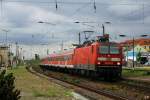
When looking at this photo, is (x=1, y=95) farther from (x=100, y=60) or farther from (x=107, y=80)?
(x=107, y=80)

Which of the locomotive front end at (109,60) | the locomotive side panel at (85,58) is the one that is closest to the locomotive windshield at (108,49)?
the locomotive front end at (109,60)

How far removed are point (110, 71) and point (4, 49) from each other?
7768cm

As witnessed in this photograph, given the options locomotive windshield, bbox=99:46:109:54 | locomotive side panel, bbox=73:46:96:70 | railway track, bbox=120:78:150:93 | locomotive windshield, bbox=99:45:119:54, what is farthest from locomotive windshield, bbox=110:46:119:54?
railway track, bbox=120:78:150:93

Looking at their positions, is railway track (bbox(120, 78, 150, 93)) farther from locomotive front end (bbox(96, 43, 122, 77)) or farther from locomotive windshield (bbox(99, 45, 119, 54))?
locomotive windshield (bbox(99, 45, 119, 54))

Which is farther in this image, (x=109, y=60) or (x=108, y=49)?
(x=108, y=49)

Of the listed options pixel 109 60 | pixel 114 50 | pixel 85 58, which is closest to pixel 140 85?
pixel 109 60

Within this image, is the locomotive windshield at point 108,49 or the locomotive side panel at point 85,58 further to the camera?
the locomotive side panel at point 85,58

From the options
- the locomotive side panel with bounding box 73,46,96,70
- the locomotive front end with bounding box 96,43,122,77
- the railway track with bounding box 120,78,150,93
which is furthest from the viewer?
the locomotive side panel with bounding box 73,46,96,70

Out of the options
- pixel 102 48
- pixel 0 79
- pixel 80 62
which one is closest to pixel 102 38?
pixel 102 48

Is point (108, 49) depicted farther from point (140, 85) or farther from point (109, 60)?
point (140, 85)

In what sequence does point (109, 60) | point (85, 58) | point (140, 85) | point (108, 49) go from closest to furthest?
point (140, 85) < point (109, 60) < point (108, 49) < point (85, 58)

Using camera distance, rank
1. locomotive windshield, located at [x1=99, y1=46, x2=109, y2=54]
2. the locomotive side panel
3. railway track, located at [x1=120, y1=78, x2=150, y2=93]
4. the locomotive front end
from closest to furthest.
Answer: railway track, located at [x1=120, y1=78, x2=150, y2=93], the locomotive front end, locomotive windshield, located at [x1=99, y1=46, x2=109, y2=54], the locomotive side panel

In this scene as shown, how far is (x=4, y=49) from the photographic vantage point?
11306cm

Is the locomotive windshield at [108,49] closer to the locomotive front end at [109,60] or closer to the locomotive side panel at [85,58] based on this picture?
the locomotive front end at [109,60]
